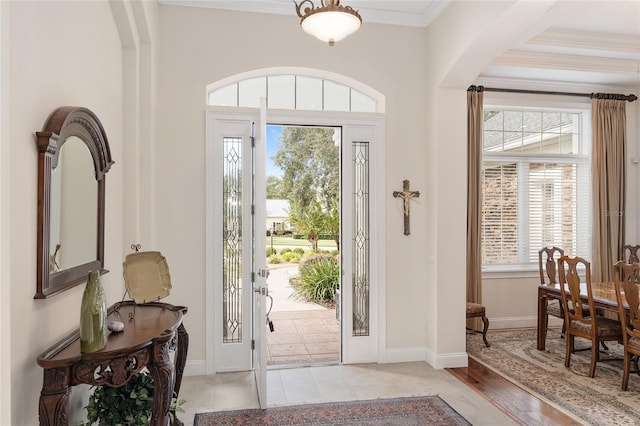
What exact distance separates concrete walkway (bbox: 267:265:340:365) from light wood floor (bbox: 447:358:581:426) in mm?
1288

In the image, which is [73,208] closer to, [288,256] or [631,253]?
[631,253]

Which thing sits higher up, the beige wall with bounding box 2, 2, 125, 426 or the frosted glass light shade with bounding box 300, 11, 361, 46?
the frosted glass light shade with bounding box 300, 11, 361, 46

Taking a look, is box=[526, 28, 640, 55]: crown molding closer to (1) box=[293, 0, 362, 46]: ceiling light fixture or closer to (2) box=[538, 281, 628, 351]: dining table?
(2) box=[538, 281, 628, 351]: dining table

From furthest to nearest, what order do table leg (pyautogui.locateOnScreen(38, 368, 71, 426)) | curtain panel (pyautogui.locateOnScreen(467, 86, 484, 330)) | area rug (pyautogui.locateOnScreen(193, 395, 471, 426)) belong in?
curtain panel (pyautogui.locateOnScreen(467, 86, 484, 330)) → area rug (pyautogui.locateOnScreen(193, 395, 471, 426)) → table leg (pyautogui.locateOnScreen(38, 368, 71, 426))

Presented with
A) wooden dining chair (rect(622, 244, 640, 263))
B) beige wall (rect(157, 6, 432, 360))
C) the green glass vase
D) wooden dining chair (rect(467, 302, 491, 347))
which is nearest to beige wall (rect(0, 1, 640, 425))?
beige wall (rect(157, 6, 432, 360))

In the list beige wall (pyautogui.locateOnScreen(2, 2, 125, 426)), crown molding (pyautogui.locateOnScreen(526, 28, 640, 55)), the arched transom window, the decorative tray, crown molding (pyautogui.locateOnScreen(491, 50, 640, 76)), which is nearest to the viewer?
beige wall (pyautogui.locateOnScreen(2, 2, 125, 426))

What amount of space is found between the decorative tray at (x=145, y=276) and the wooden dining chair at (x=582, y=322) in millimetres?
3506

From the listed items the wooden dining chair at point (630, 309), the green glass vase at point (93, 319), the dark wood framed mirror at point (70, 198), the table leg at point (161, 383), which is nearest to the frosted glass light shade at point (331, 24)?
the dark wood framed mirror at point (70, 198)

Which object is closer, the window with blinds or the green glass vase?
the green glass vase

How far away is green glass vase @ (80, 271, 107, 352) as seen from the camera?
5.98ft

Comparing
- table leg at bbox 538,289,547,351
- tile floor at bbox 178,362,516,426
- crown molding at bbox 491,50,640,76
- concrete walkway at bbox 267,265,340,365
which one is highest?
crown molding at bbox 491,50,640,76

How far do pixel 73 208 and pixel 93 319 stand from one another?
0.62 meters

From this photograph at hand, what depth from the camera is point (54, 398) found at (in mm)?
1683

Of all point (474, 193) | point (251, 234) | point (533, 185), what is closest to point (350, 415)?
point (251, 234)
